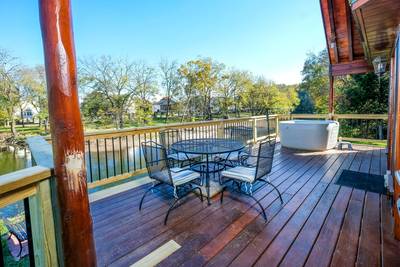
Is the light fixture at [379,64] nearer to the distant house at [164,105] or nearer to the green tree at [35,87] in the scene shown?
the distant house at [164,105]

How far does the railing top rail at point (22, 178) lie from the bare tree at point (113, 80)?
18.4 metres

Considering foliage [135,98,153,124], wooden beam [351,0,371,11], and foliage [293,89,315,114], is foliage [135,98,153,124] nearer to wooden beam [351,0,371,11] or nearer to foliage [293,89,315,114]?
foliage [293,89,315,114]

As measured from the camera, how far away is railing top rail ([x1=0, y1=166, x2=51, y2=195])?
0.88 metres

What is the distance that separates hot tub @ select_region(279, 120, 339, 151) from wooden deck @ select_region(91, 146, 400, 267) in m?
2.39

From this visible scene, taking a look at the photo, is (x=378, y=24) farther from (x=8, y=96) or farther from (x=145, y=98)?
(x=8, y=96)

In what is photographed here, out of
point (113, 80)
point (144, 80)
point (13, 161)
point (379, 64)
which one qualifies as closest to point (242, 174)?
point (379, 64)

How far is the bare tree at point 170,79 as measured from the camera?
19938 millimetres

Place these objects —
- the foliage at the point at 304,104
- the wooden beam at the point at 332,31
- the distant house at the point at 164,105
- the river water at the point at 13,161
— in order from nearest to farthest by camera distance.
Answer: the wooden beam at the point at 332,31
the river water at the point at 13,161
the foliage at the point at 304,104
the distant house at the point at 164,105

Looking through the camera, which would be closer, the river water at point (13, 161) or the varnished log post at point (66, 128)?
the varnished log post at point (66, 128)

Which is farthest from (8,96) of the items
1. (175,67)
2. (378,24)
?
(378,24)

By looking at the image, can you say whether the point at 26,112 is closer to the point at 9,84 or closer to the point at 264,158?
the point at 9,84

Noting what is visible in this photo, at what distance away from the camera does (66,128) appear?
1019 millimetres

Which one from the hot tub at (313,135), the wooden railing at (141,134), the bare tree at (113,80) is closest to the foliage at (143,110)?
the bare tree at (113,80)

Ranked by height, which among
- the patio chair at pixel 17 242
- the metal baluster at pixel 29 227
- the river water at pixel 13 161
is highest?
the metal baluster at pixel 29 227
